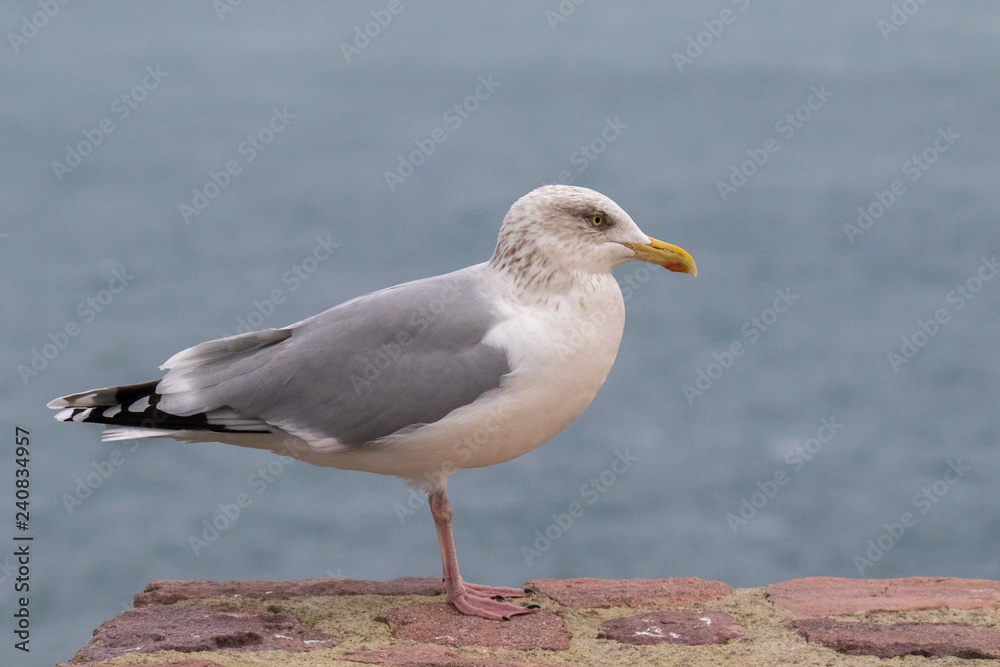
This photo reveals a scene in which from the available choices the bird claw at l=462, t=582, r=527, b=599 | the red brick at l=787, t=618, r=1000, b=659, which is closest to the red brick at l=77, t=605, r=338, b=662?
the bird claw at l=462, t=582, r=527, b=599

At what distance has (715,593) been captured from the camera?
479cm

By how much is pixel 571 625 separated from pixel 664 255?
4.63 feet

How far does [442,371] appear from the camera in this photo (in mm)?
4219

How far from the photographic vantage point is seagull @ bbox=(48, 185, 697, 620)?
4215 mm

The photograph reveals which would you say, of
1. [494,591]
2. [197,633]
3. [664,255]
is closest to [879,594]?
[494,591]

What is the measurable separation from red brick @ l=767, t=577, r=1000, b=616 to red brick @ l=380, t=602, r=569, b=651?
0.95 metres

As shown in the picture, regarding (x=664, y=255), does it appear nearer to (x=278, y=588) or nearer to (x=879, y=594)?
(x=879, y=594)

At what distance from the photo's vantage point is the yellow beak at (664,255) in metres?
4.36

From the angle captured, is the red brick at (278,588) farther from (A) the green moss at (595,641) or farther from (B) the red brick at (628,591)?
(B) the red brick at (628,591)

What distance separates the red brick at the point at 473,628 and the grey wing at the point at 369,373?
0.69m

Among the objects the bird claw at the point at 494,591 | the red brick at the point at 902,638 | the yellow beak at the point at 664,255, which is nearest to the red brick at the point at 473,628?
the bird claw at the point at 494,591

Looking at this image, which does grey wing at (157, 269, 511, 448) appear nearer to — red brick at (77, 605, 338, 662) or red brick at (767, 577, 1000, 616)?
red brick at (77, 605, 338, 662)

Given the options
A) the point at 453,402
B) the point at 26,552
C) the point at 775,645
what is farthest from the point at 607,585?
the point at 26,552

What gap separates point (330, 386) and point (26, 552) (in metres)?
1.47
